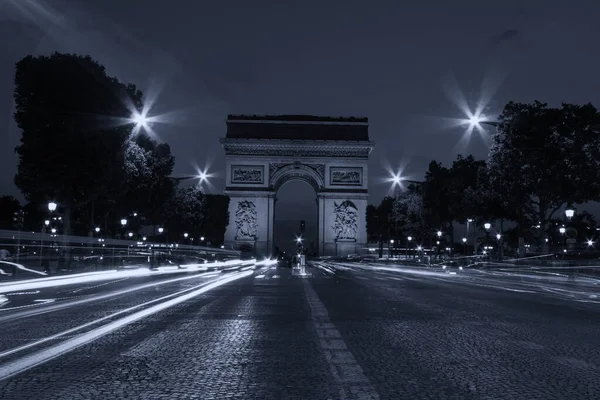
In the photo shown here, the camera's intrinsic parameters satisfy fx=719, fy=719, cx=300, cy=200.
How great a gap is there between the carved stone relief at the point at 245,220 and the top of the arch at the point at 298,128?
7870mm

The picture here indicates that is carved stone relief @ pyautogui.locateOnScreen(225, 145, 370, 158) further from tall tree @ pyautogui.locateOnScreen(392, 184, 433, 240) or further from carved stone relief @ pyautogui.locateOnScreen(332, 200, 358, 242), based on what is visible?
tall tree @ pyautogui.locateOnScreen(392, 184, 433, 240)

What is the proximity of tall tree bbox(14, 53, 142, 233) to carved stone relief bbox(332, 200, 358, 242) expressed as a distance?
48198mm

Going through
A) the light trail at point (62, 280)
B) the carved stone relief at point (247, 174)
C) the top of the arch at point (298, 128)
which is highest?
the top of the arch at point (298, 128)

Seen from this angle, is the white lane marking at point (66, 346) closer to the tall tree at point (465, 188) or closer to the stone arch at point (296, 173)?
the tall tree at point (465, 188)

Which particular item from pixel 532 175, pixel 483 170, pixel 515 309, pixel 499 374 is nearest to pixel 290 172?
pixel 483 170

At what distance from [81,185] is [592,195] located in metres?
28.7

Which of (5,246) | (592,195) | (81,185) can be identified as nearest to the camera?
(5,246)

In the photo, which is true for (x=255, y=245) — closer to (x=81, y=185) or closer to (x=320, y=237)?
(x=320, y=237)

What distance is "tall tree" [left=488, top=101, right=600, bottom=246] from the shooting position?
4116 cm

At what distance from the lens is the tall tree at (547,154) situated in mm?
41156

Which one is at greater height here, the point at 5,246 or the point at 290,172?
the point at 290,172

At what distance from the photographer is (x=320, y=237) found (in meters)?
83.6

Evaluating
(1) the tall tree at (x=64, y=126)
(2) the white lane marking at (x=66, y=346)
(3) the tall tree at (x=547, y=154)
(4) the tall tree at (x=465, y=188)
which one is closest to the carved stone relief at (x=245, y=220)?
(4) the tall tree at (x=465, y=188)

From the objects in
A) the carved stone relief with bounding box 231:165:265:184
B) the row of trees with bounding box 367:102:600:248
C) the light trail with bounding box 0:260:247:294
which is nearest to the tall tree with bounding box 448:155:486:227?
the row of trees with bounding box 367:102:600:248
